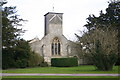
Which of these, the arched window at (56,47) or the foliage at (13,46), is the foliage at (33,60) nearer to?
the foliage at (13,46)

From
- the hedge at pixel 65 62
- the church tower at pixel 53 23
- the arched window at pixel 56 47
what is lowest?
the hedge at pixel 65 62

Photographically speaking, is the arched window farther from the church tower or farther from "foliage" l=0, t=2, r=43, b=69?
"foliage" l=0, t=2, r=43, b=69

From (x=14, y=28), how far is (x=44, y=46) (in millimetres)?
14852

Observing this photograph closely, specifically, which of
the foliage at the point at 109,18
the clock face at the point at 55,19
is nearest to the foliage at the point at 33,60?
the clock face at the point at 55,19

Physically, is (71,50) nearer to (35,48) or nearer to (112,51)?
(35,48)

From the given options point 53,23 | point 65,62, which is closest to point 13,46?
point 65,62

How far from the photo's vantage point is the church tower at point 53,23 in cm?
5409

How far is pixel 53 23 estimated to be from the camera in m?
54.8

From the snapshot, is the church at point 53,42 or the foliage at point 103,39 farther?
the church at point 53,42

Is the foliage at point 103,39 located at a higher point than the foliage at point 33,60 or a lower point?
higher

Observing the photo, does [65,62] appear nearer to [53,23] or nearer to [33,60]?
[33,60]

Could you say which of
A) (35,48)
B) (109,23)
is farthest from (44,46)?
(109,23)

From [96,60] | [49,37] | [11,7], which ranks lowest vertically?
[96,60]

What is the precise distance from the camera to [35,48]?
51.5 meters
